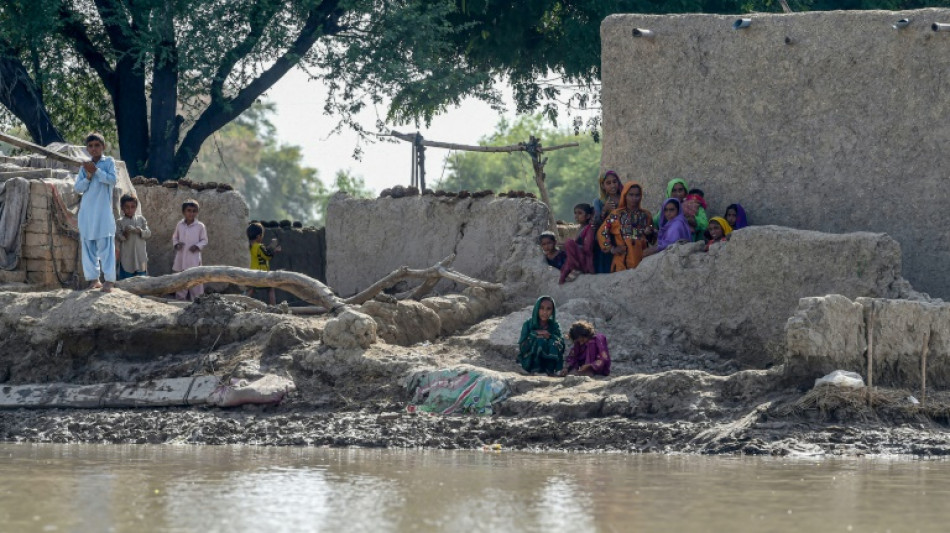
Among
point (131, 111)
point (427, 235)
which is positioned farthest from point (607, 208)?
point (131, 111)

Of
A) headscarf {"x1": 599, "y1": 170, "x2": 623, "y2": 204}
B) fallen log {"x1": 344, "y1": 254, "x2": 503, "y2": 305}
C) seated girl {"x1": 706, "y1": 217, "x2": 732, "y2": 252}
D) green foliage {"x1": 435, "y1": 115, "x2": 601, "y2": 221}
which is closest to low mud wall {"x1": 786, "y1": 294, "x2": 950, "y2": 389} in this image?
seated girl {"x1": 706, "y1": 217, "x2": 732, "y2": 252}

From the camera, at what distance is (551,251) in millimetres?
14000

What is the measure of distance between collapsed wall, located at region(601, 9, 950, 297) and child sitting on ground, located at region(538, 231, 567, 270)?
87cm

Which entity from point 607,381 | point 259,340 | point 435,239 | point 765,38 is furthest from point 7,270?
point 765,38

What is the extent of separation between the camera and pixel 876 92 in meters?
13.1

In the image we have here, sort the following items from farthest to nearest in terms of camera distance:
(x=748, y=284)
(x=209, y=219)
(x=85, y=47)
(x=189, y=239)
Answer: (x=85, y=47) → (x=209, y=219) → (x=189, y=239) → (x=748, y=284)

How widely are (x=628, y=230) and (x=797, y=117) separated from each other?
1.62 m

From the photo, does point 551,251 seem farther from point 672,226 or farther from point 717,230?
point 717,230

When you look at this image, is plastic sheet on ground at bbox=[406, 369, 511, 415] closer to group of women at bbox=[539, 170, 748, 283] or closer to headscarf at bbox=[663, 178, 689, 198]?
group of women at bbox=[539, 170, 748, 283]

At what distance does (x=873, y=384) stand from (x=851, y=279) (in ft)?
4.93

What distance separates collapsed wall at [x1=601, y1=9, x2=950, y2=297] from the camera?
12883 millimetres

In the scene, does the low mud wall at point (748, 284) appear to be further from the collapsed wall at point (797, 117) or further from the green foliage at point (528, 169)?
the green foliage at point (528, 169)

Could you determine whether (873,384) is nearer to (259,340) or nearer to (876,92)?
(876,92)

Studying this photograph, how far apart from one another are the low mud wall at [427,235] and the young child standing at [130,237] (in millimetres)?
1907
